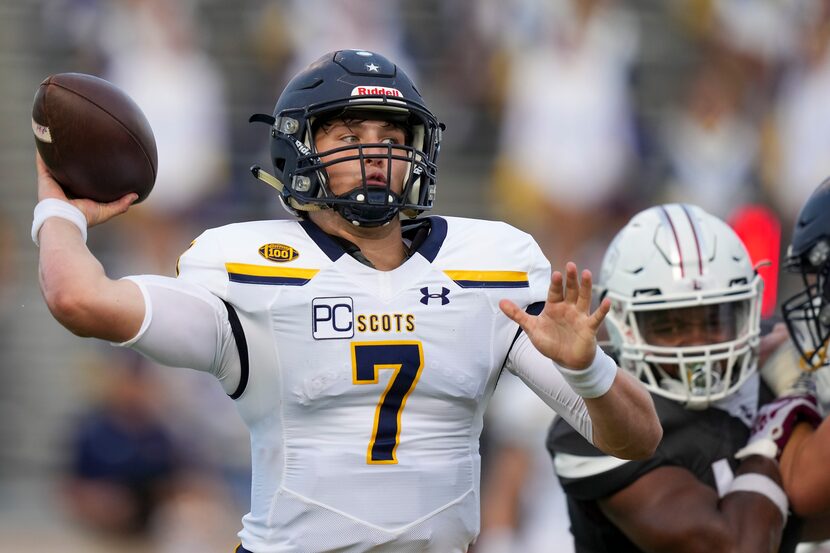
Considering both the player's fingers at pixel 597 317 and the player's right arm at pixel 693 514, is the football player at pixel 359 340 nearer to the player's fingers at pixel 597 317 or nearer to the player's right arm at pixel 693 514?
the player's fingers at pixel 597 317

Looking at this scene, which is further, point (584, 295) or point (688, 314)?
point (688, 314)

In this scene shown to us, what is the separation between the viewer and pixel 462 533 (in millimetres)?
2533

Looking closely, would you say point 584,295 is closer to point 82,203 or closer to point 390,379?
point 390,379

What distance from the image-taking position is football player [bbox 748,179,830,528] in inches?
120

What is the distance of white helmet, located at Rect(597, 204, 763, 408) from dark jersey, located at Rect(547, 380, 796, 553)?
0.22 feet

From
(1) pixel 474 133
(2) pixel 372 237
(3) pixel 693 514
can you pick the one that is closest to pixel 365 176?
(2) pixel 372 237

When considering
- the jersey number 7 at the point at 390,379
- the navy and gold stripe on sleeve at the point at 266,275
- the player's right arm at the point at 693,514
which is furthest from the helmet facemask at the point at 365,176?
the player's right arm at the point at 693,514

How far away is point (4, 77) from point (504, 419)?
10.3ft

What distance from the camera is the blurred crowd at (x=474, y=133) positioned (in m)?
5.72

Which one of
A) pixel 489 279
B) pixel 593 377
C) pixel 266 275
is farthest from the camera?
pixel 489 279

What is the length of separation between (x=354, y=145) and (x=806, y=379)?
146 cm

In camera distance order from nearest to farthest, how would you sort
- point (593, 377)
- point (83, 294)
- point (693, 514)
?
point (83, 294) < point (593, 377) < point (693, 514)

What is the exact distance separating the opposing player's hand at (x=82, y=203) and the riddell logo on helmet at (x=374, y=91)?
20.7 inches

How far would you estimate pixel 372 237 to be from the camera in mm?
2646
